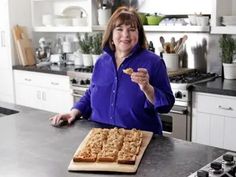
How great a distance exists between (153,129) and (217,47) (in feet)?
5.78

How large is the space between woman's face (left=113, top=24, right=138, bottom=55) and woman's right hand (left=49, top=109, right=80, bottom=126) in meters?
0.47

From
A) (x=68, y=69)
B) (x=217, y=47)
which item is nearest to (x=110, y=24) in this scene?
(x=217, y=47)

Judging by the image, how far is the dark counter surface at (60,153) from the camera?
1.38 m

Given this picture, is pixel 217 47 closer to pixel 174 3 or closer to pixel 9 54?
pixel 174 3

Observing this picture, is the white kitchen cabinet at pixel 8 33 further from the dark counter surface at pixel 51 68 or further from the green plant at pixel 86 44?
the green plant at pixel 86 44

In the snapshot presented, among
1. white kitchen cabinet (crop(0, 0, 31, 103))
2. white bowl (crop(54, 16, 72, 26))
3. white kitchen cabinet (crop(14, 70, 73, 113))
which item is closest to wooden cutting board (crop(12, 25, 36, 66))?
white kitchen cabinet (crop(0, 0, 31, 103))

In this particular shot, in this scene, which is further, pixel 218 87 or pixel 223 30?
pixel 223 30

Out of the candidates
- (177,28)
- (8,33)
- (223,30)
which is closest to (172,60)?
(177,28)

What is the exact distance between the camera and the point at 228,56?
3.31 meters

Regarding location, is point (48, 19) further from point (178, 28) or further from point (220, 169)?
point (220, 169)

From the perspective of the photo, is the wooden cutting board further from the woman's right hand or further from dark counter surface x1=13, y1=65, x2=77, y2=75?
the woman's right hand

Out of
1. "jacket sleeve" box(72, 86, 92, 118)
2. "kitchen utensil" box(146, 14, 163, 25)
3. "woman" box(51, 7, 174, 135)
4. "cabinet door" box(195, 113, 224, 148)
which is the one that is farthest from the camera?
"kitchen utensil" box(146, 14, 163, 25)

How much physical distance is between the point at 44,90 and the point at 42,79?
0.13 metres

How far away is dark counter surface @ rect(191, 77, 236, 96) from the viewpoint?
111 inches
